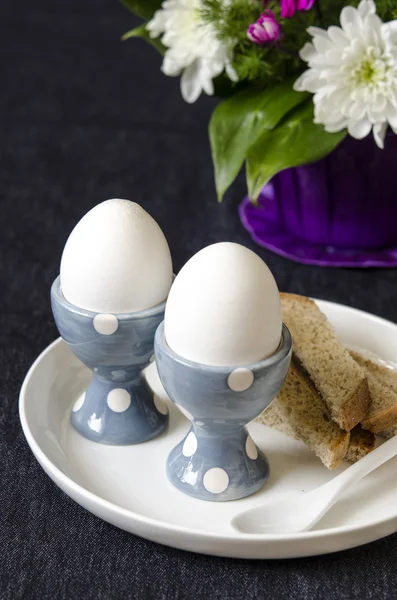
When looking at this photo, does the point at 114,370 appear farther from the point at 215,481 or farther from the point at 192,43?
the point at 192,43

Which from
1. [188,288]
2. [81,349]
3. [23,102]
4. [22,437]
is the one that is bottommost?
[23,102]

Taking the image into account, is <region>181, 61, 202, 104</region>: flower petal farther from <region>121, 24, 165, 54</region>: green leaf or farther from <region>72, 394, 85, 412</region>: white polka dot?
<region>72, 394, 85, 412</region>: white polka dot

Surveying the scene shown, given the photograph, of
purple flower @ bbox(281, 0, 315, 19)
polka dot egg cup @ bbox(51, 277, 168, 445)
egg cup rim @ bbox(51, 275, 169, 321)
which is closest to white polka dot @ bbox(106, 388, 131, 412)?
polka dot egg cup @ bbox(51, 277, 168, 445)

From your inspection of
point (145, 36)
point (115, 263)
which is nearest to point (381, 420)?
point (115, 263)

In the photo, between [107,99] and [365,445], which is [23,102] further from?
[365,445]

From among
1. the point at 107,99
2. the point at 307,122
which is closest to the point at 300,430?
the point at 307,122

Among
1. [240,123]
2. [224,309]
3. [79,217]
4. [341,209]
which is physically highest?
[224,309]
